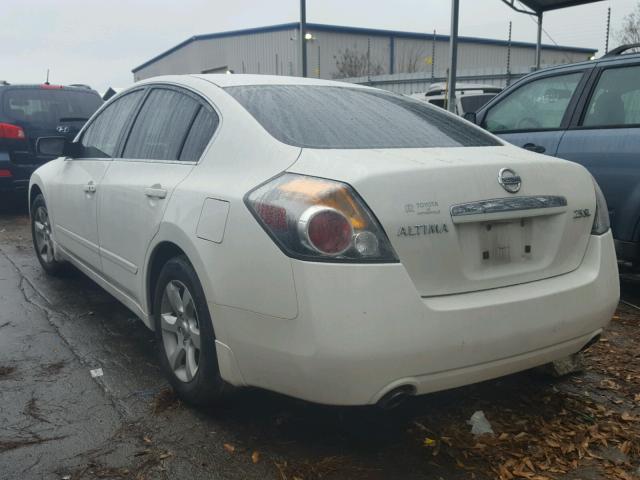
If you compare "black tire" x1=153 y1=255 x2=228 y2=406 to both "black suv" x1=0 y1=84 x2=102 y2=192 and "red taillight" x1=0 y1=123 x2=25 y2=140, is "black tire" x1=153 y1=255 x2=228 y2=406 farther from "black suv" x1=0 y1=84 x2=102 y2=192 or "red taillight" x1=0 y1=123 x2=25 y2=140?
"red taillight" x1=0 y1=123 x2=25 y2=140

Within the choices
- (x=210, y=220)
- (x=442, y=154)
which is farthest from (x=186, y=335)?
(x=442, y=154)

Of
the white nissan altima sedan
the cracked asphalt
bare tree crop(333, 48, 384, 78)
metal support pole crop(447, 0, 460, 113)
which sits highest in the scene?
bare tree crop(333, 48, 384, 78)

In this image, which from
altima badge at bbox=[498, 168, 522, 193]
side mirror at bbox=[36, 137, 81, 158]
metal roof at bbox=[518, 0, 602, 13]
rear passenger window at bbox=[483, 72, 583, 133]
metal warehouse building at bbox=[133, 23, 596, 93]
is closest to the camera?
altima badge at bbox=[498, 168, 522, 193]

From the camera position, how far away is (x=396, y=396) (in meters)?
2.34

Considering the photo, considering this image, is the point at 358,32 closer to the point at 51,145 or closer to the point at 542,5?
the point at 542,5

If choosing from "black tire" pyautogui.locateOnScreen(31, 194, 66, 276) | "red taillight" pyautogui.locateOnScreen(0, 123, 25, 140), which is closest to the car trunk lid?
"black tire" pyautogui.locateOnScreen(31, 194, 66, 276)

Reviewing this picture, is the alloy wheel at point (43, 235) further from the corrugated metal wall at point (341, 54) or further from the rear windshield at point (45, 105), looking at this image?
the corrugated metal wall at point (341, 54)

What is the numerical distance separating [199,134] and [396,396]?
163 cm

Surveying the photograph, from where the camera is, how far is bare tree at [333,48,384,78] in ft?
118

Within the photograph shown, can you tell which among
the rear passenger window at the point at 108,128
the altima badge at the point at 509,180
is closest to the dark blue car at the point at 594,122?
the altima badge at the point at 509,180

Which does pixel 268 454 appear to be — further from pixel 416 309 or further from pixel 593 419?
pixel 593 419

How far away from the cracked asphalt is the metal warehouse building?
30859 millimetres

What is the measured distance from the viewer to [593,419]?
2.95 metres

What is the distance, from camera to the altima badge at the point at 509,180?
8.41 feet
